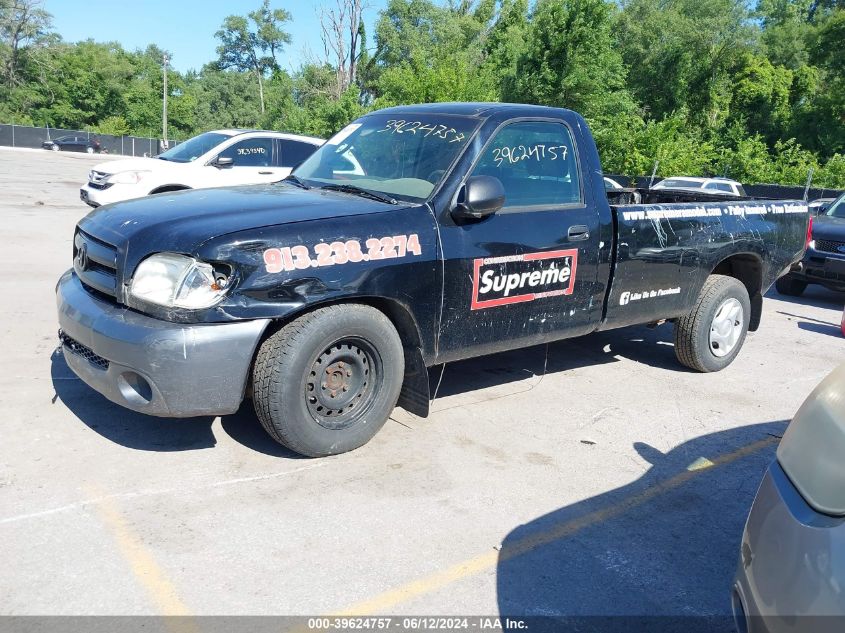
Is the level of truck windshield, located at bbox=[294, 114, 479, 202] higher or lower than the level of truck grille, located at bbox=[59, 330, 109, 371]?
higher

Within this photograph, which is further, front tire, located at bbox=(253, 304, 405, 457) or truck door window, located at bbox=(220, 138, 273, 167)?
truck door window, located at bbox=(220, 138, 273, 167)

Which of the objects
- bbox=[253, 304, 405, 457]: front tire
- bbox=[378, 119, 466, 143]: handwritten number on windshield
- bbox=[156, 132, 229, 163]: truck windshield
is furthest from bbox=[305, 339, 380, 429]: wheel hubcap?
bbox=[156, 132, 229, 163]: truck windshield

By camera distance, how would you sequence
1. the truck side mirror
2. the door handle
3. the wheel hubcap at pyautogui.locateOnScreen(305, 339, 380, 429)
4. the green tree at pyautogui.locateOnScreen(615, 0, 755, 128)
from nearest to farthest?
the wheel hubcap at pyautogui.locateOnScreen(305, 339, 380, 429), the truck side mirror, the door handle, the green tree at pyautogui.locateOnScreen(615, 0, 755, 128)

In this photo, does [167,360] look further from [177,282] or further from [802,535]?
[802,535]

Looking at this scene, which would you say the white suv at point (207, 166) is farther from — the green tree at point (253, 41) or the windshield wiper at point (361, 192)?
the green tree at point (253, 41)

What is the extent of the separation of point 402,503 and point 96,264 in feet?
6.89

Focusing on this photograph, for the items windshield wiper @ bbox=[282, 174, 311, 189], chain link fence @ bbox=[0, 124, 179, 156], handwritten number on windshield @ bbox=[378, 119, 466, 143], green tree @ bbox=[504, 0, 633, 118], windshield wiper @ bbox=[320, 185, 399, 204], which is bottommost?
windshield wiper @ bbox=[320, 185, 399, 204]

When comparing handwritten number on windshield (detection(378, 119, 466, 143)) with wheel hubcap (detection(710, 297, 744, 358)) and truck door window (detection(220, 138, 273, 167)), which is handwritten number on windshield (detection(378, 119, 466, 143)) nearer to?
wheel hubcap (detection(710, 297, 744, 358))

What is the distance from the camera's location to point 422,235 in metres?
4.07

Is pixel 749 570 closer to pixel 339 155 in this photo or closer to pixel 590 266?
pixel 590 266

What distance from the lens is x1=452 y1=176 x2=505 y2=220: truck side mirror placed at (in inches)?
161

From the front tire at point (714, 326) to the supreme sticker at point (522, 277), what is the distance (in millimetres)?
1690

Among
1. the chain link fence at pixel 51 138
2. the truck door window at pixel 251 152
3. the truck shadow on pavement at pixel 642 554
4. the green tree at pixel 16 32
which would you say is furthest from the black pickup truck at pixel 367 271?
the green tree at pixel 16 32

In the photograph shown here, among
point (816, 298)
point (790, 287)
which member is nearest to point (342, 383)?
point (790, 287)
